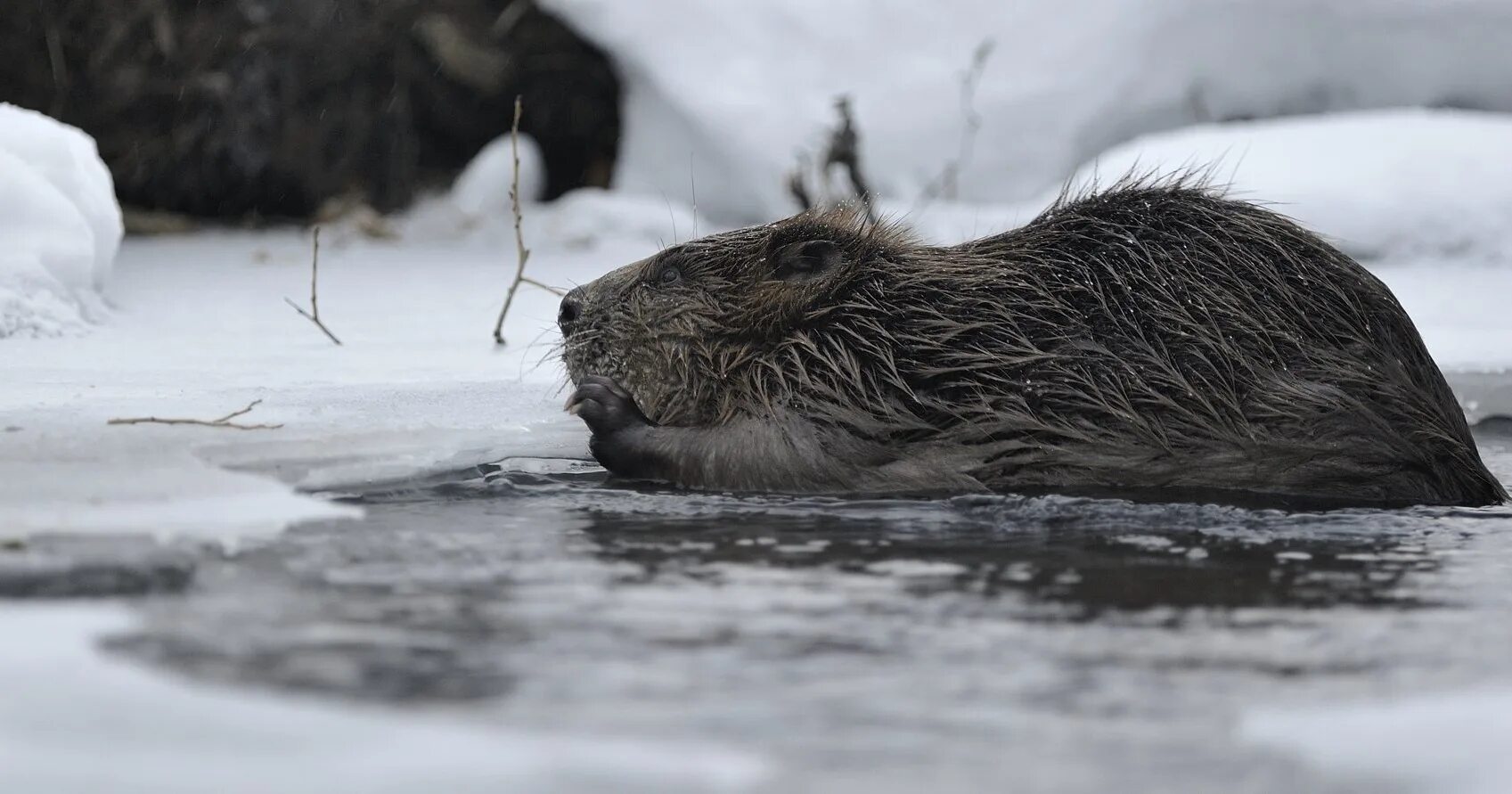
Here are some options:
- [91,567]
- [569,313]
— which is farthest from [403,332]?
[91,567]

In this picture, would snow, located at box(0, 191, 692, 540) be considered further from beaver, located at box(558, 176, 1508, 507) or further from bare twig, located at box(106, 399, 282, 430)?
beaver, located at box(558, 176, 1508, 507)

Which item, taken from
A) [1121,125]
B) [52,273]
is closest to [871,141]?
[1121,125]

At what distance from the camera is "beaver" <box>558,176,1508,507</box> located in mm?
3057

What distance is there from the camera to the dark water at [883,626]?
62.3 inches

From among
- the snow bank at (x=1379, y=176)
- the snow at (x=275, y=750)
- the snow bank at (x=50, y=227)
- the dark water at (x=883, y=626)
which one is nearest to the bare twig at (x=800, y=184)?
the snow bank at (x=1379, y=176)

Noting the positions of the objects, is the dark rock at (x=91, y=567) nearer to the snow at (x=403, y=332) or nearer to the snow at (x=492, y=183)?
the snow at (x=403, y=332)

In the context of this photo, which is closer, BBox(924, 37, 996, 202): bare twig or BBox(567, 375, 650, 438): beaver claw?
BBox(567, 375, 650, 438): beaver claw

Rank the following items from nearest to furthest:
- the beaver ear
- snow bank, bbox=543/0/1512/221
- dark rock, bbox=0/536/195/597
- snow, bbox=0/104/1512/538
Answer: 1. dark rock, bbox=0/536/195/597
2. snow, bbox=0/104/1512/538
3. the beaver ear
4. snow bank, bbox=543/0/1512/221

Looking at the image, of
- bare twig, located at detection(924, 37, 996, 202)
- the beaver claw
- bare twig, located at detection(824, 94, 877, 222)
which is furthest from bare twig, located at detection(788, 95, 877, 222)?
the beaver claw

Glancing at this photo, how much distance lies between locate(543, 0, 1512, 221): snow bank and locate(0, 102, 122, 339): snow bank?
2855mm

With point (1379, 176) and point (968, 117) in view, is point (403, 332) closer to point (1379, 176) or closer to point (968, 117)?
point (968, 117)

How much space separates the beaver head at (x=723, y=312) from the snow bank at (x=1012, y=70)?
11.6 ft

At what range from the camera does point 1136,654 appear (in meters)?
1.89

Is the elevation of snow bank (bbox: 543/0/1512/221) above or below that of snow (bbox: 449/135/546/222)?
above
